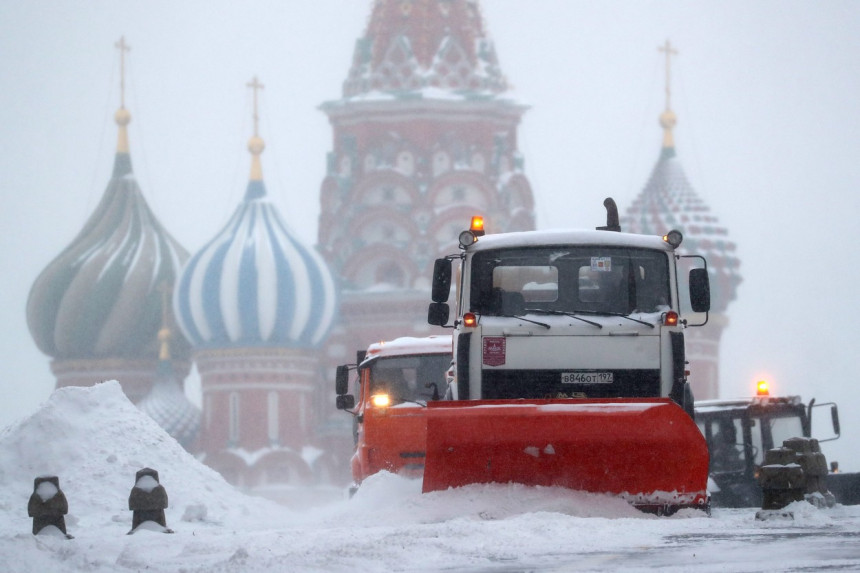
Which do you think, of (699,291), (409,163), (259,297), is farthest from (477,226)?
(409,163)

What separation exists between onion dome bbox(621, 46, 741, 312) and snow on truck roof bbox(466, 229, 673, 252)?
61.9 metres

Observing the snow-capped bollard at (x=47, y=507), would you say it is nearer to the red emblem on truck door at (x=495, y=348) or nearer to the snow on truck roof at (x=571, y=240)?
the red emblem on truck door at (x=495, y=348)

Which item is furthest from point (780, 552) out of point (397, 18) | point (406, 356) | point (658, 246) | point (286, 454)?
point (397, 18)

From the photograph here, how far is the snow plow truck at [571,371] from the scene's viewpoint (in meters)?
14.1

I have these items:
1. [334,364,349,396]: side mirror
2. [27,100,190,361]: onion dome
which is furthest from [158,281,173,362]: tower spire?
[334,364,349,396]: side mirror

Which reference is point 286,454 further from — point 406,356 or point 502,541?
point 502,541

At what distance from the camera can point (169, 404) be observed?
73.9m

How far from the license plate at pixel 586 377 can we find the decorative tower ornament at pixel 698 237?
6111cm

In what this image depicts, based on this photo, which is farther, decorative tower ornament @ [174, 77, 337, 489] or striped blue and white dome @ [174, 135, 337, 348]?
striped blue and white dome @ [174, 135, 337, 348]

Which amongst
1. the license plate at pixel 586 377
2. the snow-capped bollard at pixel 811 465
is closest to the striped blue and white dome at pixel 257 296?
the snow-capped bollard at pixel 811 465

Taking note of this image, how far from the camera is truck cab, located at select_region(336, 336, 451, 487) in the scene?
19.8 metres

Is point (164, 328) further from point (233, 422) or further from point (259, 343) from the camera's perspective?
point (233, 422)

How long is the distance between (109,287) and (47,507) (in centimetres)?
5958

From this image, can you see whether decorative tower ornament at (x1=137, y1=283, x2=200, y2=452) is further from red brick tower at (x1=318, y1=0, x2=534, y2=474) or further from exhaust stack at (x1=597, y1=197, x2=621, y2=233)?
exhaust stack at (x1=597, y1=197, x2=621, y2=233)
